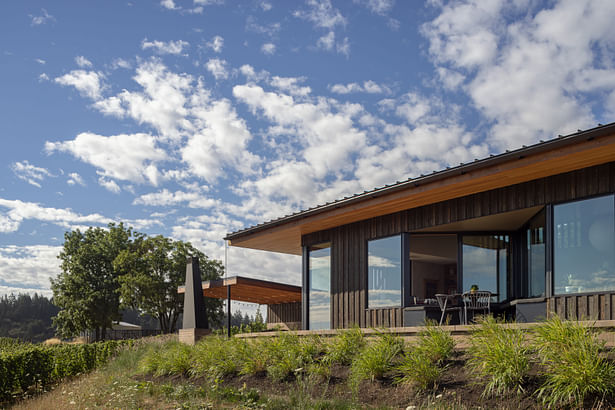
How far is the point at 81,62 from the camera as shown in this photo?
493 inches

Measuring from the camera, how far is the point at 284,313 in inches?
732

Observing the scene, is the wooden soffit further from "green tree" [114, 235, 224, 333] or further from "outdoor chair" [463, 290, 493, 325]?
"green tree" [114, 235, 224, 333]

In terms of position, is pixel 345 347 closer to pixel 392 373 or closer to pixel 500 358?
pixel 392 373

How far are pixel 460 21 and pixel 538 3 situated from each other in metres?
1.35

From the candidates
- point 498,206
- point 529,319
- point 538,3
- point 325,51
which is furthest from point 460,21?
point 529,319

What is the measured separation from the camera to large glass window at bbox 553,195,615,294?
802cm

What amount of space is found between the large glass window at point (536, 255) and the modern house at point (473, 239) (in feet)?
0.08

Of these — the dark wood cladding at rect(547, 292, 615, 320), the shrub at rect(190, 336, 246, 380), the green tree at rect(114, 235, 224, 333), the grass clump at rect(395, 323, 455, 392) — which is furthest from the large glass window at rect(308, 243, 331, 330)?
the green tree at rect(114, 235, 224, 333)

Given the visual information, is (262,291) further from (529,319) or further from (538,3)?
(538,3)

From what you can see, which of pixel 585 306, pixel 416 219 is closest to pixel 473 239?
pixel 416 219

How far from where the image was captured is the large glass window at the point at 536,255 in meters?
9.73

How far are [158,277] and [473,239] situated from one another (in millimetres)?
27354

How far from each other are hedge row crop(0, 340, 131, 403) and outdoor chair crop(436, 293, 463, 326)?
9.59 m

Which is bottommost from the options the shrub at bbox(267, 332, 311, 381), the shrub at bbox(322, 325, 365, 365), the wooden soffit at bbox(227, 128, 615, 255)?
the shrub at bbox(267, 332, 311, 381)
